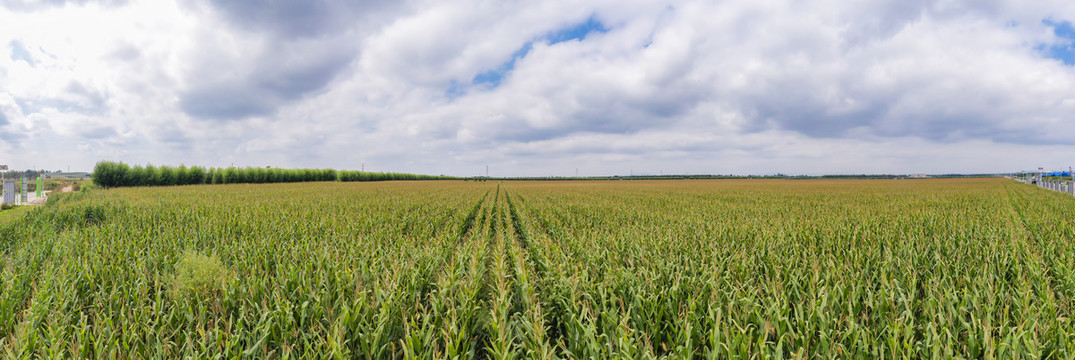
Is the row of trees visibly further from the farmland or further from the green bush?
the green bush

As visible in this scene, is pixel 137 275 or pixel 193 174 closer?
pixel 137 275

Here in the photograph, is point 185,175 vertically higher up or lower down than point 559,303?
higher up

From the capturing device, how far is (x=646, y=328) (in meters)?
4.94

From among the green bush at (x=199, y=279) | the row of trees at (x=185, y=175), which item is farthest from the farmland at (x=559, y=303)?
the row of trees at (x=185, y=175)

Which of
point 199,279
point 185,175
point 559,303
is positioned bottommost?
point 559,303

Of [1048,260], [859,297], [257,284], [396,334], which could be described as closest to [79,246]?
[257,284]

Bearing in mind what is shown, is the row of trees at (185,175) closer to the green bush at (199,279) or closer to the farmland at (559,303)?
the farmland at (559,303)

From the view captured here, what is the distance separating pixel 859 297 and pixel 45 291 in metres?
11.5

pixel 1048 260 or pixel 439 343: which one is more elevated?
pixel 1048 260

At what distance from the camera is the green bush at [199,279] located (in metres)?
5.70

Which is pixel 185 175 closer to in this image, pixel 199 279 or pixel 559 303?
pixel 199 279

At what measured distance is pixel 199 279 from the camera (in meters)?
5.85

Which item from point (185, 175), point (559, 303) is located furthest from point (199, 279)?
point (185, 175)

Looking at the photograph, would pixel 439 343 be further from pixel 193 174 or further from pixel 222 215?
pixel 193 174
